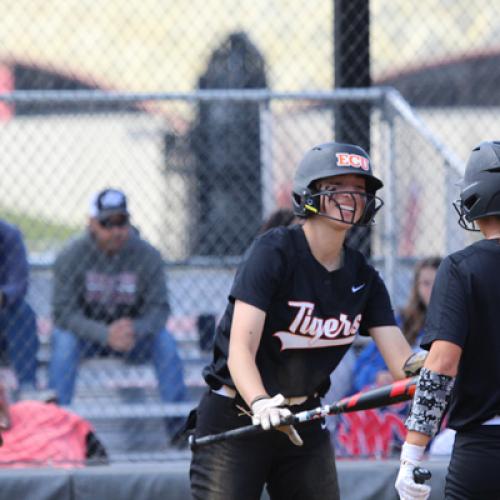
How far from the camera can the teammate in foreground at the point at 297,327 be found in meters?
3.61

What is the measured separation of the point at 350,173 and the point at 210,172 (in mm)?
2758

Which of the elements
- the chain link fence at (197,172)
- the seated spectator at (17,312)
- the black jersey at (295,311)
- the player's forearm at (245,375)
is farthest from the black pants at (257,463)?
the seated spectator at (17,312)

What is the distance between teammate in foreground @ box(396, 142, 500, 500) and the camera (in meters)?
3.03

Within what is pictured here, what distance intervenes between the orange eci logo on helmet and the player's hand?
2.40 m

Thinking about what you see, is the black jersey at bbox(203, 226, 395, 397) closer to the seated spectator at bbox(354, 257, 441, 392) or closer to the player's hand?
the seated spectator at bbox(354, 257, 441, 392)

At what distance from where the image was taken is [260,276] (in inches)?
139

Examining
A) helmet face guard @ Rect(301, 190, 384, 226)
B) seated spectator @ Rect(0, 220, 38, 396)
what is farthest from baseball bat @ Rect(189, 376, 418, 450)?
seated spectator @ Rect(0, 220, 38, 396)

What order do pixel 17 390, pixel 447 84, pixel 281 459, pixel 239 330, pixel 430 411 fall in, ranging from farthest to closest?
1. pixel 447 84
2. pixel 17 390
3. pixel 281 459
4. pixel 239 330
5. pixel 430 411

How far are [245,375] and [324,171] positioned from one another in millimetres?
711

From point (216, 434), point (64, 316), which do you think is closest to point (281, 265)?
point (216, 434)

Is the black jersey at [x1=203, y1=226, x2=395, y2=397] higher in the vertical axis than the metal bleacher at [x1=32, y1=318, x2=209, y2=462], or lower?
higher

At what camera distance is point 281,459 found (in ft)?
12.2

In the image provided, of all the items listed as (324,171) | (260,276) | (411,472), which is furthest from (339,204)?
(411,472)

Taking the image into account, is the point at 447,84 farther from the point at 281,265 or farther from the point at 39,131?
the point at 281,265
